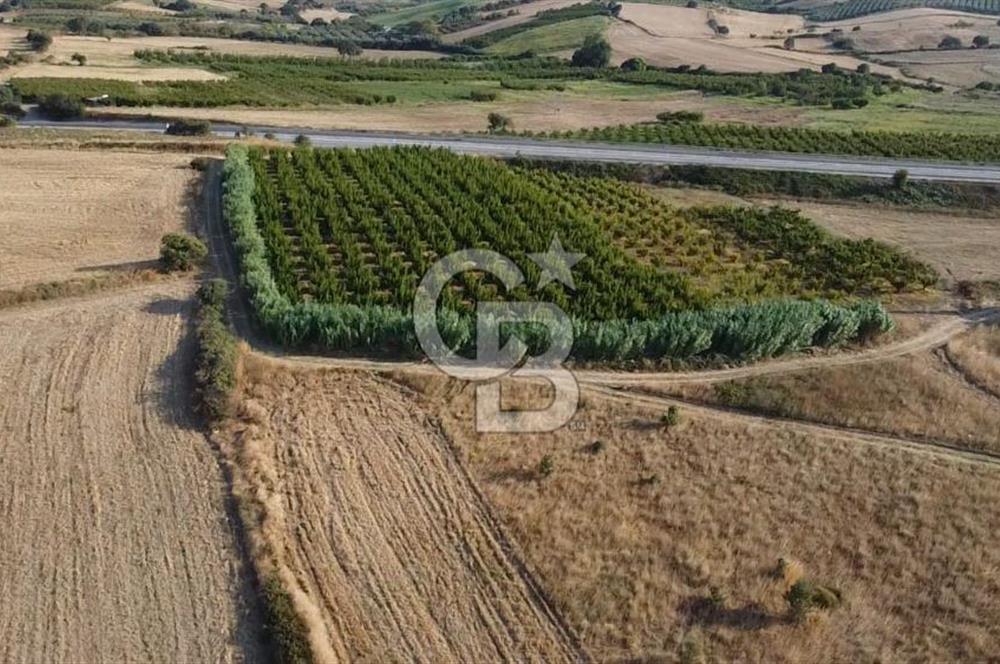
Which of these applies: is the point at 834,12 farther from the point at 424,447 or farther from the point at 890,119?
the point at 424,447

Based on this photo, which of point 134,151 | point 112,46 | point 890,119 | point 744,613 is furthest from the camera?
point 112,46

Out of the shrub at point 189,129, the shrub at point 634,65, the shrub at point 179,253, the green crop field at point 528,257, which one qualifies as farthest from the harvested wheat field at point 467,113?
the shrub at point 179,253

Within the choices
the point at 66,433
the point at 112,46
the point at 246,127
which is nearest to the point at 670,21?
the point at 112,46

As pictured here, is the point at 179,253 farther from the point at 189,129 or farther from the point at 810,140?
the point at 810,140

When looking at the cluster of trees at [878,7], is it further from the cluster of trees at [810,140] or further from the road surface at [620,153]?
the road surface at [620,153]

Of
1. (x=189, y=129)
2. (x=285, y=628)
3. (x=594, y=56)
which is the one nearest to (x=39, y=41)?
(x=189, y=129)
